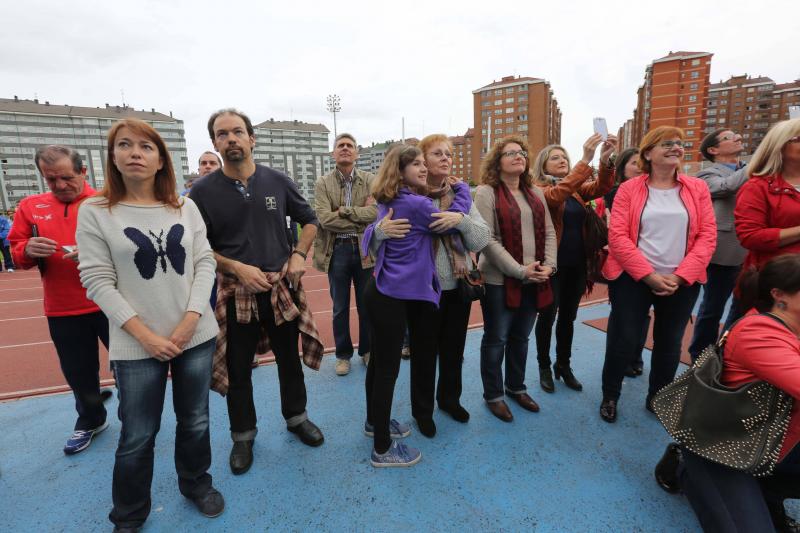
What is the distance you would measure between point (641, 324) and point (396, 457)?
6.15ft

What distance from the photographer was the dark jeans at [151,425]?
1.68m

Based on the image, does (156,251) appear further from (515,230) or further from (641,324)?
(641,324)

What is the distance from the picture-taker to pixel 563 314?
10.5 ft

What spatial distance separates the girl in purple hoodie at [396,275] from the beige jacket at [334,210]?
3.92 feet

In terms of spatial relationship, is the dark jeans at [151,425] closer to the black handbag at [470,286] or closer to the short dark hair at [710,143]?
the black handbag at [470,286]

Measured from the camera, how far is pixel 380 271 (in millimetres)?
2123

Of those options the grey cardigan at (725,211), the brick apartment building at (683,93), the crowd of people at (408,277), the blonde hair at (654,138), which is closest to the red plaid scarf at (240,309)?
the crowd of people at (408,277)

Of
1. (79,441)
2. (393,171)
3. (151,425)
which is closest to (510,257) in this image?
(393,171)

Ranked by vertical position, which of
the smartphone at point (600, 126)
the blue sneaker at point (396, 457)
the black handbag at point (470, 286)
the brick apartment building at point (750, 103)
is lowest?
the blue sneaker at point (396, 457)

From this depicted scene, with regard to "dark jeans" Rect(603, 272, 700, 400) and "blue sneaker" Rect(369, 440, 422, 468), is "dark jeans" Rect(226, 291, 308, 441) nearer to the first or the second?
"blue sneaker" Rect(369, 440, 422, 468)

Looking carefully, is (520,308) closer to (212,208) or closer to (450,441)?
(450,441)

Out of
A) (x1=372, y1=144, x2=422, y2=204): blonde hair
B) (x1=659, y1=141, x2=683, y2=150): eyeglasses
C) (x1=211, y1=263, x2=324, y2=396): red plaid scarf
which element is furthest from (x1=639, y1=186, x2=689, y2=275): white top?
(x1=211, y1=263, x2=324, y2=396): red plaid scarf

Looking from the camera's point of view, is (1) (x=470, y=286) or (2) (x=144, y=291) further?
(1) (x=470, y=286)

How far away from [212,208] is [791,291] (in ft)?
8.79
